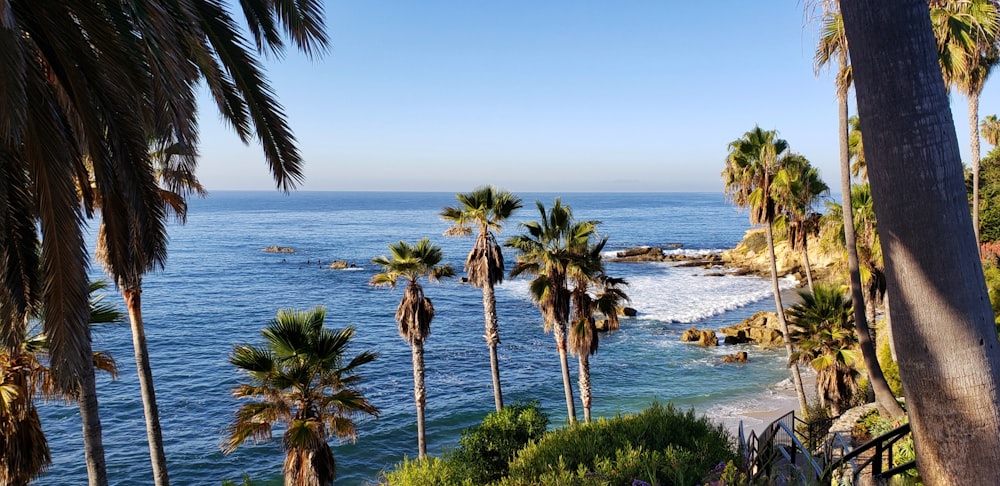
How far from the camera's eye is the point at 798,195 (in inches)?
903

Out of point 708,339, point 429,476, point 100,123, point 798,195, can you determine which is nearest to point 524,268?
point 798,195

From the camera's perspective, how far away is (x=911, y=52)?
4.23 metres

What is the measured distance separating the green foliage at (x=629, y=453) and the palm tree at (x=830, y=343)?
1187 cm

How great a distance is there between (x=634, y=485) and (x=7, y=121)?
5.92 meters

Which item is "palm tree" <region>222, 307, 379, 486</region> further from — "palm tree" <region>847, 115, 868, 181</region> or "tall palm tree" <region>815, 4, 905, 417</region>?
"palm tree" <region>847, 115, 868, 181</region>

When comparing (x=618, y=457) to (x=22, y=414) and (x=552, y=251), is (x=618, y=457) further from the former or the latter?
(x=552, y=251)

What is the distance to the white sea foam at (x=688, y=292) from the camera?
50.7 metres

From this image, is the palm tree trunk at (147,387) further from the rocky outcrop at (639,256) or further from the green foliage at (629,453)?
the rocky outcrop at (639,256)

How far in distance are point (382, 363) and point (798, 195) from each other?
26.1m

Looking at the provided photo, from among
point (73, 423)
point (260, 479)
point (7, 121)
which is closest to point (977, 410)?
point (7, 121)

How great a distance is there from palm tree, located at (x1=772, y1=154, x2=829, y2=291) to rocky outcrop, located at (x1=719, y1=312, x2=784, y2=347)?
54.1ft

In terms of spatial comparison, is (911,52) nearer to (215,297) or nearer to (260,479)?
(260,479)

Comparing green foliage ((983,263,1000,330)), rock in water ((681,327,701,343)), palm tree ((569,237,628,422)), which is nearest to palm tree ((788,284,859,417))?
green foliage ((983,263,1000,330))

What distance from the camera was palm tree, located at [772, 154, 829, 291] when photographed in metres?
22.2
